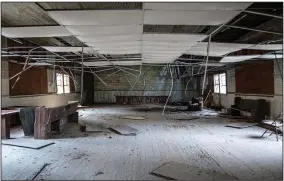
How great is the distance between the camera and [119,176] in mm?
3168

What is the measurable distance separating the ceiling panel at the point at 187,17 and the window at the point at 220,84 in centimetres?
885

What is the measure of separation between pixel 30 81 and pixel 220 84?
8.40 meters

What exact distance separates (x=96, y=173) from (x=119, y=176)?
1.09 feet

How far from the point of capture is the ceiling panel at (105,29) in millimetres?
3393

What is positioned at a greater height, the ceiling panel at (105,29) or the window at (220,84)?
the ceiling panel at (105,29)

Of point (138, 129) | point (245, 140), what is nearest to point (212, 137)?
point (245, 140)

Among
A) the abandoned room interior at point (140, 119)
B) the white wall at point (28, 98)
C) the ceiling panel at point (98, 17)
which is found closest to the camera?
the ceiling panel at point (98, 17)

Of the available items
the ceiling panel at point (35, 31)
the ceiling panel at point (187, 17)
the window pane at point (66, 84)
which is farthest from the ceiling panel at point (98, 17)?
the window pane at point (66, 84)

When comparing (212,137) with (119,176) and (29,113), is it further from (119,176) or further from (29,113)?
(29,113)

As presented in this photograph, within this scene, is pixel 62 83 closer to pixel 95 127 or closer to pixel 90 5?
pixel 95 127

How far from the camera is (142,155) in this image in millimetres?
4109

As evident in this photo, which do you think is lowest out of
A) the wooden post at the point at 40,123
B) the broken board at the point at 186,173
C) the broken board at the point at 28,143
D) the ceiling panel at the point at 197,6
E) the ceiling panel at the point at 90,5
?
the broken board at the point at 186,173

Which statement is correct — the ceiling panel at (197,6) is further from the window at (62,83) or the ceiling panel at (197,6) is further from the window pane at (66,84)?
the window pane at (66,84)

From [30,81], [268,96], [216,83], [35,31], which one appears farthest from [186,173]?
[216,83]
